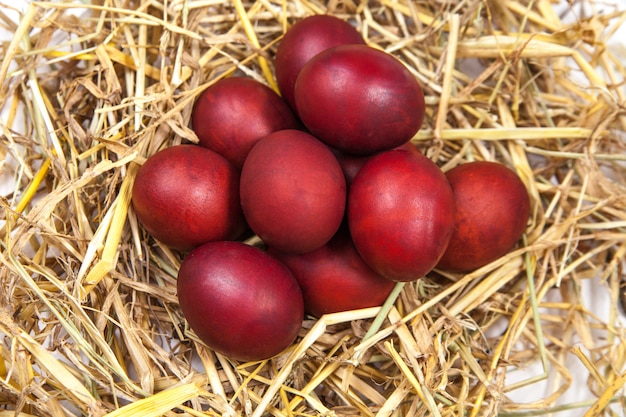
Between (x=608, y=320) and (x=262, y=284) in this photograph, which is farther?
(x=608, y=320)

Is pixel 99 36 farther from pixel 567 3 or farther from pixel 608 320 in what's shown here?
pixel 608 320

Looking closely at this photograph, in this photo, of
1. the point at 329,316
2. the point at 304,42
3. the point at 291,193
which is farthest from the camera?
the point at 304,42

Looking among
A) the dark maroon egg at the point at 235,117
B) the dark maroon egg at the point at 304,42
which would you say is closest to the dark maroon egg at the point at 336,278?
the dark maroon egg at the point at 235,117

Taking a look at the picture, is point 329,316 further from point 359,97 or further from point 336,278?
point 359,97

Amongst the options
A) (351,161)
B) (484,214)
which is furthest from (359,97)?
(484,214)

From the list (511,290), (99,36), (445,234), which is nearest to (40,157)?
(99,36)

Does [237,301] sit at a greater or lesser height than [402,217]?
lesser

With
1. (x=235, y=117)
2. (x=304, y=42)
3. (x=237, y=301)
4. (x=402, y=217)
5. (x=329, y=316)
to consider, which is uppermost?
(x=304, y=42)
